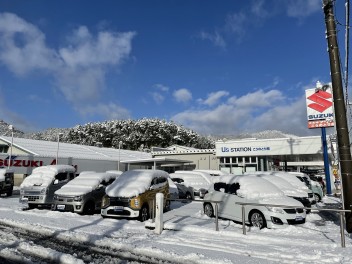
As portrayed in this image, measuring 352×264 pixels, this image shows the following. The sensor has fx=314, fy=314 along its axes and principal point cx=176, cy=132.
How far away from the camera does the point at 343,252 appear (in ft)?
24.1

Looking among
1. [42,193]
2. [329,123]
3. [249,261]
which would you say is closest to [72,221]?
[42,193]

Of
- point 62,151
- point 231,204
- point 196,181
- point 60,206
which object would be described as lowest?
point 60,206

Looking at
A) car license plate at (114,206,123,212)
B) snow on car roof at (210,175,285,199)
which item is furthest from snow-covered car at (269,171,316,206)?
car license plate at (114,206,123,212)

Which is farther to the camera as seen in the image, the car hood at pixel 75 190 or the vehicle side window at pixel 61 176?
the vehicle side window at pixel 61 176

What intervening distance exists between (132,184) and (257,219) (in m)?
5.20

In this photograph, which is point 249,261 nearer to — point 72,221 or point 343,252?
point 343,252

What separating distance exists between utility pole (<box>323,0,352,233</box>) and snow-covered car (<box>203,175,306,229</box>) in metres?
1.40

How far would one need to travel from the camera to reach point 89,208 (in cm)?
1362

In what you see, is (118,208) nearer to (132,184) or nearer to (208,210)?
(132,184)

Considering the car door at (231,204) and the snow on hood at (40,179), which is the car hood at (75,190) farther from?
the car door at (231,204)

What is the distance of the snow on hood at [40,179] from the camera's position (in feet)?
50.6

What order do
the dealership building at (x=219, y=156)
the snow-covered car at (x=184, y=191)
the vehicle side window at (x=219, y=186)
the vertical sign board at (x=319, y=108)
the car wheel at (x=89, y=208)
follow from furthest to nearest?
the dealership building at (x=219, y=156), the vertical sign board at (x=319, y=108), the snow-covered car at (x=184, y=191), the car wheel at (x=89, y=208), the vehicle side window at (x=219, y=186)

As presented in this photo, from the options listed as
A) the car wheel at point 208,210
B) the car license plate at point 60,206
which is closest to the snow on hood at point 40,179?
the car license plate at point 60,206

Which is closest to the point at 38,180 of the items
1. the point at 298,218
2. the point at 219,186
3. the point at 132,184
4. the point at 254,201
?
the point at 132,184
